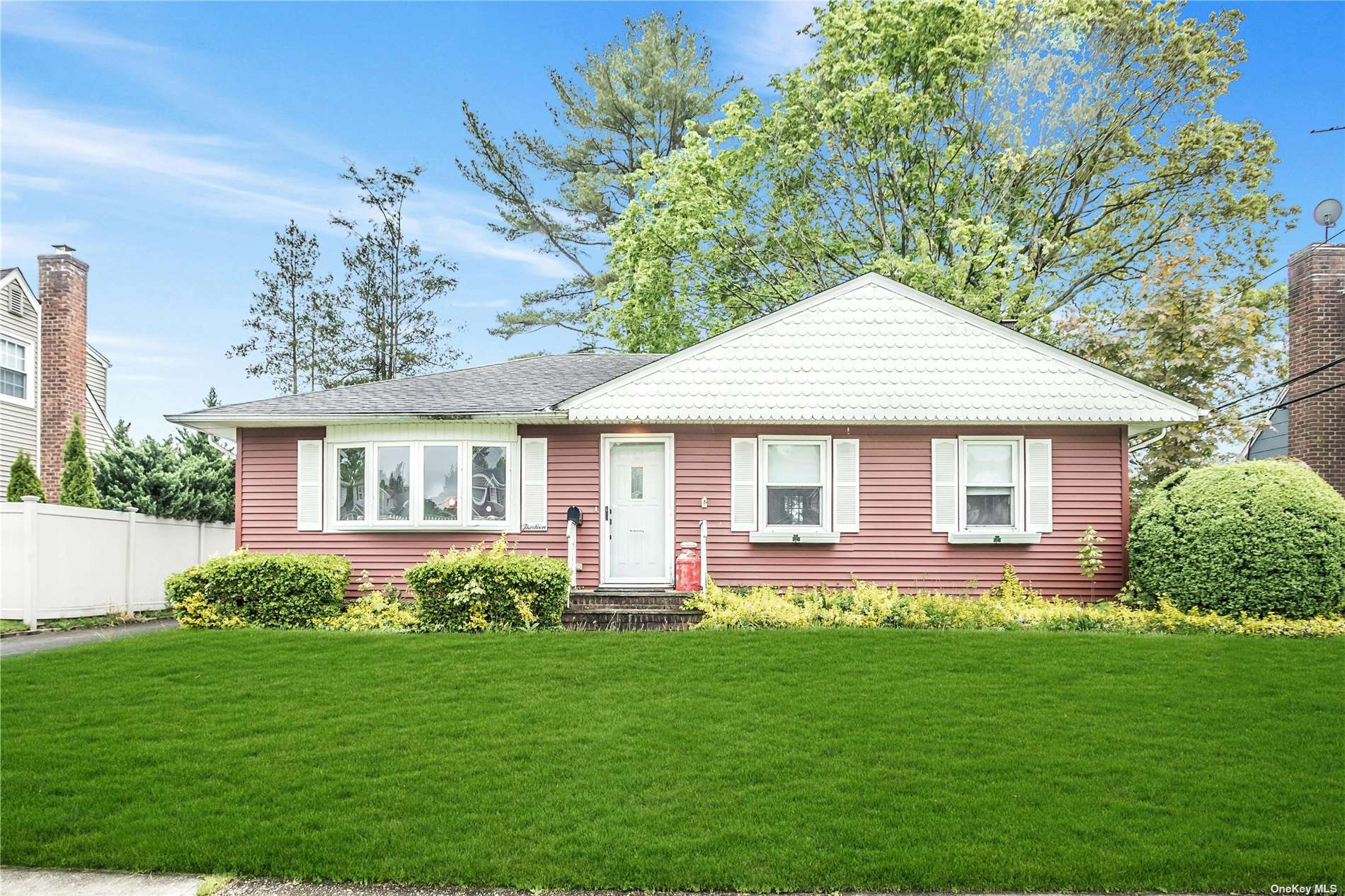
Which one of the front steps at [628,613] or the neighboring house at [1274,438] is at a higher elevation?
the neighboring house at [1274,438]

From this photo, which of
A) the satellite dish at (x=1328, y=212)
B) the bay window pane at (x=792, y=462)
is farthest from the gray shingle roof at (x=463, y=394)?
the satellite dish at (x=1328, y=212)

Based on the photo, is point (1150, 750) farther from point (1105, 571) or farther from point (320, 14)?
point (320, 14)

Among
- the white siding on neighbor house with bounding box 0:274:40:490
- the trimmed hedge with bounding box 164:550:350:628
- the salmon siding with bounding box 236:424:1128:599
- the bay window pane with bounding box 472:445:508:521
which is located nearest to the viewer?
the trimmed hedge with bounding box 164:550:350:628

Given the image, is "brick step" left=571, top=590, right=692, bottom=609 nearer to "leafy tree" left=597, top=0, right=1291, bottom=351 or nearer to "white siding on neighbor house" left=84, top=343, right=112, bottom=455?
"leafy tree" left=597, top=0, right=1291, bottom=351

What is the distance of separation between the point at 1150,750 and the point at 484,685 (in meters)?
5.68

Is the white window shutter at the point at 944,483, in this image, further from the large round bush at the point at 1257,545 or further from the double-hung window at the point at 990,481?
the large round bush at the point at 1257,545

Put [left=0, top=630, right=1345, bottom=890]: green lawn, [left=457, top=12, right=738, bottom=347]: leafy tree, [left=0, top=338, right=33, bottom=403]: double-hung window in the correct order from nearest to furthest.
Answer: [left=0, top=630, right=1345, bottom=890]: green lawn → [left=0, top=338, right=33, bottom=403]: double-hung window → [left=457, top=12, right=738, bottom=347]: leafy tree

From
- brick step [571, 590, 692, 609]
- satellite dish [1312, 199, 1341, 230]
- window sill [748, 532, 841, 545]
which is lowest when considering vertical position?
brick step [571, 590, 692, 609]

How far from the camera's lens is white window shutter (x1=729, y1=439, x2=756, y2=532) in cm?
1314

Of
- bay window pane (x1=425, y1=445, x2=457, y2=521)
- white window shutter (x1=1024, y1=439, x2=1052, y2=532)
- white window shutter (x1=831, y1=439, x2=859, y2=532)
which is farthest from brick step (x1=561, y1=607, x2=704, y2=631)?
white window shutter (x1=1024, y1=439, x2=1052, y2=532)

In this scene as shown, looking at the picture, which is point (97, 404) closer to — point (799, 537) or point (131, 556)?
point (131, 556)

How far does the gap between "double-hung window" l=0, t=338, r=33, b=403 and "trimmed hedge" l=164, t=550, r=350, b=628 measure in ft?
40.8

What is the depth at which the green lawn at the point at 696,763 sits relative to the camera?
4871mm

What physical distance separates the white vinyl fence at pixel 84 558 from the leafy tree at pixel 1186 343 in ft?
65.3
